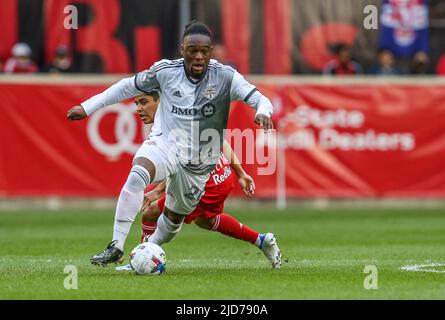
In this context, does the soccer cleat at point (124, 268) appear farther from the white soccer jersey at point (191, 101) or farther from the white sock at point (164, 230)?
the white soccer jersey at point (191, 101)

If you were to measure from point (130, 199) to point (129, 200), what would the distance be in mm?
15

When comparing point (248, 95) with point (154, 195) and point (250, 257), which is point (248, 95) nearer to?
point (154, 195)

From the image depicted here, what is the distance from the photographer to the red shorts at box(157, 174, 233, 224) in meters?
11.2

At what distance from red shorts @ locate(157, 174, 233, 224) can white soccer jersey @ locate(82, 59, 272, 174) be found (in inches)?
20.8

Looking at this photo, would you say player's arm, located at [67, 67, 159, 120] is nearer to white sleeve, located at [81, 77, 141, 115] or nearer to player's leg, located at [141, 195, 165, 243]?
white sleeve, located at [81, 77, 141, 115]

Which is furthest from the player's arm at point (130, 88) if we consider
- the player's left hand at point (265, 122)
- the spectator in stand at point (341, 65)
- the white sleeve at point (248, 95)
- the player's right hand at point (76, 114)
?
the spectator in stand at point (341, 65)

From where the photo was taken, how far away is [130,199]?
10.2 meters

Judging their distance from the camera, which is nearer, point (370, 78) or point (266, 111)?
point (266, 111)

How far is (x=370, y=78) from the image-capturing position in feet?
70.8

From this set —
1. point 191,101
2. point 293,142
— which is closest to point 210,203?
point 191,101

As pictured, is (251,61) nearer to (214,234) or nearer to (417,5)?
(417,5)

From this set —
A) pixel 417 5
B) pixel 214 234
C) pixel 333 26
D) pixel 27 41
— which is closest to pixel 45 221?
pixel 214 234

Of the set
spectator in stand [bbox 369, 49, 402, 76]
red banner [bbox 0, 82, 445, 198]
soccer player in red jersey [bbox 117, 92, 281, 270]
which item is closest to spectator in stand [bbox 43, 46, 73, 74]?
red banner [bbox 0, 82, 445, 198]

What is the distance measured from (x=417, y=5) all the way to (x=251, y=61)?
11.6 feet
